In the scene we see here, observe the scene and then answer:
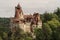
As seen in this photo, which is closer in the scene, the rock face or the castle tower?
the rock face

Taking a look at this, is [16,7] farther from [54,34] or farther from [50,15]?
[54,34]

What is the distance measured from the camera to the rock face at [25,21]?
9056 cm

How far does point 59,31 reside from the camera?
48281mm

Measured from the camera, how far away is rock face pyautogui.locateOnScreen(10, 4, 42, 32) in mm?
→ 90562

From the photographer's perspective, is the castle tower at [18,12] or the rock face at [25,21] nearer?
the rock face at [25,21]

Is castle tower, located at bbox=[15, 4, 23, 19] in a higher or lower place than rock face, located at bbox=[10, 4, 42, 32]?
higher

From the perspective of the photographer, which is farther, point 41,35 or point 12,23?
point 12,23

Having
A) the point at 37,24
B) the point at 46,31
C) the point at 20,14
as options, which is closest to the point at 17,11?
the point at 20,14

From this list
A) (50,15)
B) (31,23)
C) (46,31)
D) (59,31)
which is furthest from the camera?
(31,23)

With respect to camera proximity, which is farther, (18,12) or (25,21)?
(18,12)

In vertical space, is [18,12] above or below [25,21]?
above

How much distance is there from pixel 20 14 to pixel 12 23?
3.49m

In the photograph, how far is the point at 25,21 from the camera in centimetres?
9450

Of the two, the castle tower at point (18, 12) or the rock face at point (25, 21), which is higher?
the castle tower at point (18, 12)
